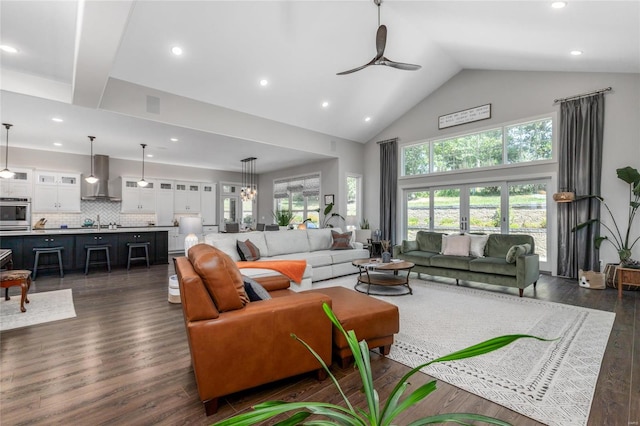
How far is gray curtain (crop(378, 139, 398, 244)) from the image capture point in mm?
8211

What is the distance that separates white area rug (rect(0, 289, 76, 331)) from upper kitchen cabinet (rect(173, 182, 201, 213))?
559cm

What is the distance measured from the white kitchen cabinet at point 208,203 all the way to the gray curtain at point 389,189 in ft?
19.9

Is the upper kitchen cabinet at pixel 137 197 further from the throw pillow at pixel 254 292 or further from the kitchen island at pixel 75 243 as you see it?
the throw pillow at pixel 254 292

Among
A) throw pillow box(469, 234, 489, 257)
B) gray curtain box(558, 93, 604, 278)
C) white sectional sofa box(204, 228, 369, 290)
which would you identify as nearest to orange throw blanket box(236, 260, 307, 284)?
white sectional sofa box(204, 228, 369, 290)

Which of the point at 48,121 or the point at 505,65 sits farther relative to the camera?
the point at 505,65

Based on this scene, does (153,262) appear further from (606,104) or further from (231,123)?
(606,104)

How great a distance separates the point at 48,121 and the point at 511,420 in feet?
26.0

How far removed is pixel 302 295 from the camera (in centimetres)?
222

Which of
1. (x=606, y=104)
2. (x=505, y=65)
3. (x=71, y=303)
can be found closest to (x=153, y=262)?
(x=71, y=303)

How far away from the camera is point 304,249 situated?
19.4ft

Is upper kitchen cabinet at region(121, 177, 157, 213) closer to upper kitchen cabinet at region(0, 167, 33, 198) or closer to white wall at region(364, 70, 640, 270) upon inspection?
upper kitchen cabinet at region(0, 167, 33, 198)

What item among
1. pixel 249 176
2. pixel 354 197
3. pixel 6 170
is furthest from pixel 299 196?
Result: pixel 6 170

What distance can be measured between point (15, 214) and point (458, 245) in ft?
33.1

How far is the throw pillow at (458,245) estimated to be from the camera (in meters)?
5.31
